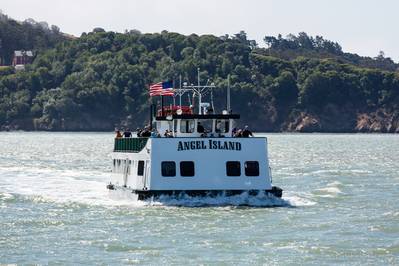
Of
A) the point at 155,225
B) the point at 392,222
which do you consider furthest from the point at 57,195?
the point at 392,222

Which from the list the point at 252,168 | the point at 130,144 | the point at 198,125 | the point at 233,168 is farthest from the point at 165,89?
the point at 252,168

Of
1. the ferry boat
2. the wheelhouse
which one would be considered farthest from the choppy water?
the wheelhouse

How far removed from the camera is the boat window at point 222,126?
52094 millimetres

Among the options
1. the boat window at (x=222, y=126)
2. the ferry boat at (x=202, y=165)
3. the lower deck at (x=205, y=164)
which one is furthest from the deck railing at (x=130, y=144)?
the boat window at (x=222, y=126)

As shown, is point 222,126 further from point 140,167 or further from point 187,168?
point 140,167

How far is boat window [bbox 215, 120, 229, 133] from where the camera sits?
52.1 meters

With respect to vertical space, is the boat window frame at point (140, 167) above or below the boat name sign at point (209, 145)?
below

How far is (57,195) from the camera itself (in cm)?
5869

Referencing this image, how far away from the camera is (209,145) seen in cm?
5009

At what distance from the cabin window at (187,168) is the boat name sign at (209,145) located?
0.62m

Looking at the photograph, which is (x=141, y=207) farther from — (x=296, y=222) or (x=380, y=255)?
(x=380, y=255)

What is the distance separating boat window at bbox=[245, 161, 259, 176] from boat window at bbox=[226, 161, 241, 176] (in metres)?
0.34

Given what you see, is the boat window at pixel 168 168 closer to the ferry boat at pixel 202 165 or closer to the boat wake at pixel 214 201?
the ferry boat at pixel 202 165

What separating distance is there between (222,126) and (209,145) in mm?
2294
